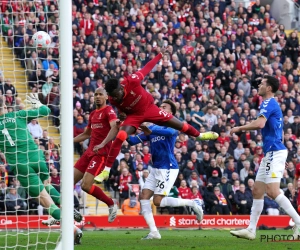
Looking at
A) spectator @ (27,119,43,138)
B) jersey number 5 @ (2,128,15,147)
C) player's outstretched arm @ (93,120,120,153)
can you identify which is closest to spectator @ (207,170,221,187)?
spectator @ (27,119,43,138)

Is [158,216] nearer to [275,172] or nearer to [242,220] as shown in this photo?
[242,220]

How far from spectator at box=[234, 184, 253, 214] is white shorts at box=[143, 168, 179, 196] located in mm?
8987

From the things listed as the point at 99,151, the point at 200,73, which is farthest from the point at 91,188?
the point at 200,73

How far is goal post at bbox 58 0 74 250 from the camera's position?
11.4 m

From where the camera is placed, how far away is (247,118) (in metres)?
29.2

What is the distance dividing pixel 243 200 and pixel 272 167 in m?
10.8

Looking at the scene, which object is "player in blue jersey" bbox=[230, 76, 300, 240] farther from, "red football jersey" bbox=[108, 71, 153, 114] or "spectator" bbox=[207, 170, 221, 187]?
"spectator" bbox=[207, 170, 221, 187]

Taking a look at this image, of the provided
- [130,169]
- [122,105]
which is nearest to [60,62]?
[122,105]

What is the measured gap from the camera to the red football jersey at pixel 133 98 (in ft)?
50.9

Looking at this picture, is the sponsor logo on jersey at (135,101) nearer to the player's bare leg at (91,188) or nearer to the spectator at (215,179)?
the player's bare leg at (91,188)

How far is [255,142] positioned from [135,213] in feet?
19.7

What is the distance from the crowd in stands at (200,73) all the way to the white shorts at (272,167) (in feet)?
29.0

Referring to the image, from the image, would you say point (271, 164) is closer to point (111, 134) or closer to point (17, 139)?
point (111, 134)

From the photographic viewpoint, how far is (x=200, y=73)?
98.2 feet
